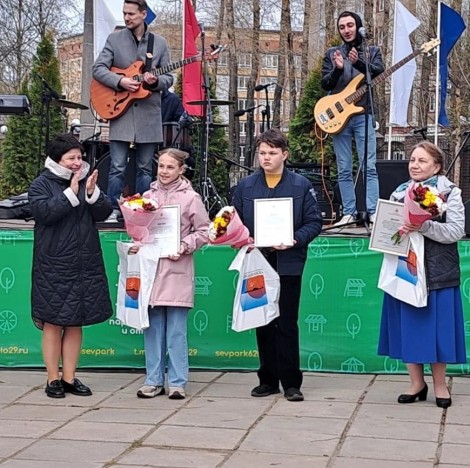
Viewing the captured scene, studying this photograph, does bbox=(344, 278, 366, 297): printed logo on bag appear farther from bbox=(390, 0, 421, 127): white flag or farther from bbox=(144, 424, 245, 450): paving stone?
bbox=(390, 0, 421, 127): white flag

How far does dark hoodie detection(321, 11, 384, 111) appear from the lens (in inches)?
336

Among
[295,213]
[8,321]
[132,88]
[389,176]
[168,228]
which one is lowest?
[8,321]

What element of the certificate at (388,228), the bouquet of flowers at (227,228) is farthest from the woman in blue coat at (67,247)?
the certificate at (388,228)

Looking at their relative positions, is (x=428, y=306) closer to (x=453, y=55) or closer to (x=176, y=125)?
(x=176, y=125)

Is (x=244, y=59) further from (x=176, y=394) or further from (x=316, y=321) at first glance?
(x=176, y=394)

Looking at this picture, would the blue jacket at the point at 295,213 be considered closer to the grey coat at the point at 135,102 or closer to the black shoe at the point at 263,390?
the black shoe at the point at 263,390

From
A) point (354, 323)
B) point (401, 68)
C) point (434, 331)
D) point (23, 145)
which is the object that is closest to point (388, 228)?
point (434, 331)

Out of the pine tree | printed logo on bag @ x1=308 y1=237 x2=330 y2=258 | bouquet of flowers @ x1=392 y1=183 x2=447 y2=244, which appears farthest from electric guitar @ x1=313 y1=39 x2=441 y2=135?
the pine tree

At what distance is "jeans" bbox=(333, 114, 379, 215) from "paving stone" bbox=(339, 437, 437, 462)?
11.3 ft

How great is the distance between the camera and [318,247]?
740cm

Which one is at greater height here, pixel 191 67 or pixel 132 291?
pixel 191 67

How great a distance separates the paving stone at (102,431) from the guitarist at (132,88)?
116 inches

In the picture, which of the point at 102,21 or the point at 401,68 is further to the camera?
the point at 401,68

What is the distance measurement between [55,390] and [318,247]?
89.2 inches
